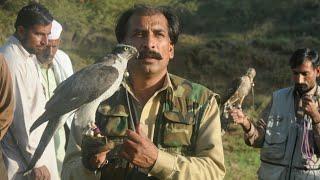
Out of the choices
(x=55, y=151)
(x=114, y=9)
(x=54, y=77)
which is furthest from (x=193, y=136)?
(x=114, y=9)

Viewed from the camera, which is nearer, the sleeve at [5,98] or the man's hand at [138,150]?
the man's hand at [138,150]

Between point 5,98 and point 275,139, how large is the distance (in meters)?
2.79

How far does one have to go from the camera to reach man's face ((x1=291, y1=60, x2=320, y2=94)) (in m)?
5.87

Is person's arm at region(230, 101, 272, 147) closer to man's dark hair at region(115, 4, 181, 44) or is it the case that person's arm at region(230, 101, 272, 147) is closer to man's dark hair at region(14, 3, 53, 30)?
man's dark hair at region(14, 3, 53, 30)

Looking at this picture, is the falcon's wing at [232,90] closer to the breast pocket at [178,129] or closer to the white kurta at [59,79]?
the white kurta at [59,79]

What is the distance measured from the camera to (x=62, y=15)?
21000 mm

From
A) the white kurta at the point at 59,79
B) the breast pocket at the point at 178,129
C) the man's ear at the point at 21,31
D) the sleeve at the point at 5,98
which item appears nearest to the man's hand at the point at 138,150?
the breast pocket at the point at 178,129

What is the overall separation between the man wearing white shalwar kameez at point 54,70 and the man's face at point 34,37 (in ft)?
0.54

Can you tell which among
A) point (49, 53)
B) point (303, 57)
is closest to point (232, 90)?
point (303, 57)

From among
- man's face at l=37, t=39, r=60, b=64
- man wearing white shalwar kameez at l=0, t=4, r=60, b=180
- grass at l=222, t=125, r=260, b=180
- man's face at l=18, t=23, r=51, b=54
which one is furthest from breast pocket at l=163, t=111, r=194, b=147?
grass at l=222, t=125, r=260, b=180

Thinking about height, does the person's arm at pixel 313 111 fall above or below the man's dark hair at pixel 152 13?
below

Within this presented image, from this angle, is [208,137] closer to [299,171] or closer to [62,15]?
[299,171]

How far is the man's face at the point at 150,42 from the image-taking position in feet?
10.8

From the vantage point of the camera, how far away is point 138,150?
117 inches
